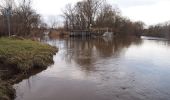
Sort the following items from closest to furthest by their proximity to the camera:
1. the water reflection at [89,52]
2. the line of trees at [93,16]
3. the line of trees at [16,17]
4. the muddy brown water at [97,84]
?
the muddy brown water at [97,84] < the water reflection at [89,52] < the line of trees at [16,17] < the line of trees at [93,16]

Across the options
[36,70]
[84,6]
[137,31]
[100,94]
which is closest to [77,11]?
[84,6]

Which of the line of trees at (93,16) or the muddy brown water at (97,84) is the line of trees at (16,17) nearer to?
the muddy brown water at (97,84)

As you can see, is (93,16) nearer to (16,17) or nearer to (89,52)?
(16,17)

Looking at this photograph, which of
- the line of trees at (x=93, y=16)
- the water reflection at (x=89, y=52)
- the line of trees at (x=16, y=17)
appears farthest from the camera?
the line of trees at (x=93, y=16)

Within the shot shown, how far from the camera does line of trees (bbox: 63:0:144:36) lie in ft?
200

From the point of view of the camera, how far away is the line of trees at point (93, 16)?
200 ft

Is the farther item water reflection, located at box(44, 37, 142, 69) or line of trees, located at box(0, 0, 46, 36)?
line of trees, located at box(0, 0, 46, 36)

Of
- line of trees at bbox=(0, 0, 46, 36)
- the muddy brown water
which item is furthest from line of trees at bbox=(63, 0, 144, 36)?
the muddy brown water

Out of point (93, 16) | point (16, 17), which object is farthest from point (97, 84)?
point (93, 16)

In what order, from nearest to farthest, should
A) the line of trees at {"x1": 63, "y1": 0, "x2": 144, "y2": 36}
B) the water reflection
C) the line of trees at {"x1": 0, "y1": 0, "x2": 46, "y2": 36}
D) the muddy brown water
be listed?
the muddy brown water → the water reflection → the line of trees at {"x1": 0, "y1": 0, "x2": 46, "y2": 36} → the line of trees at {"x1": 63, "y1": 0, "x2": 144, "y2": 36}

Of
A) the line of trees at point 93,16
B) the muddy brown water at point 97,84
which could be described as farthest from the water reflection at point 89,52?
the line of trees at point 93,16

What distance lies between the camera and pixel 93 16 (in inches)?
2443

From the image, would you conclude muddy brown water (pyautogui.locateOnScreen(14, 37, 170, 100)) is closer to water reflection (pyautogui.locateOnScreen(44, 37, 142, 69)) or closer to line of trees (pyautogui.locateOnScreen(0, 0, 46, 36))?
water reflection (pyautogui.locateOnScreen(44, 37, 142, 69))

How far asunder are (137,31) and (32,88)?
6893 centimetres
